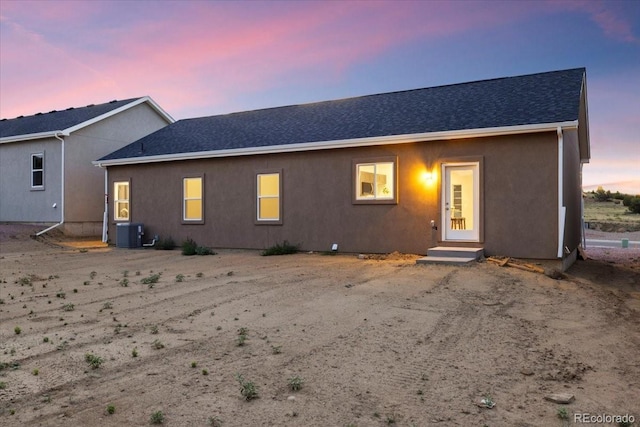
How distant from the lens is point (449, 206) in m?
11.9

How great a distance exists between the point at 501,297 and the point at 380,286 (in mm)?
1958

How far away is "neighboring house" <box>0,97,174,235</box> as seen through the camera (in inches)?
757

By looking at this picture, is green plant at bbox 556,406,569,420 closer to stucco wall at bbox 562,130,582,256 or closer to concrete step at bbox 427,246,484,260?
concrete step at bbox 427,246,484,260

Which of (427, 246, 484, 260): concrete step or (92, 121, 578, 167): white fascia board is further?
(427, 246, 484, 260): concrete step

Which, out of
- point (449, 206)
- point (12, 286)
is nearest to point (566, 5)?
point (449, 206)

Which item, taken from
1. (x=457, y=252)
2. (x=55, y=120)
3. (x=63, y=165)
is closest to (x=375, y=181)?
(x=457, y=252)

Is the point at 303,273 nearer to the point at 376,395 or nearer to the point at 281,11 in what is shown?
the point at 376,395

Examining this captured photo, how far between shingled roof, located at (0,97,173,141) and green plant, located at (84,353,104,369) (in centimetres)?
1650

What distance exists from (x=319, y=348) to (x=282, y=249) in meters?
8.49

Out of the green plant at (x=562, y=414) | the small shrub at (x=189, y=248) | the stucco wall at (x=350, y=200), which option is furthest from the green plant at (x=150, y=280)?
the green plant at (x=562, y=414)

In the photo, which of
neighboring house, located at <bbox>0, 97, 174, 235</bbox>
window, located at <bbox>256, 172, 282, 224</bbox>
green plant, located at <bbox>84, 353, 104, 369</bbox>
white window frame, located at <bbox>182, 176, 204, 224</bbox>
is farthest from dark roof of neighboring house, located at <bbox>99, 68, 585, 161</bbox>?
green plant, located at <bbox>84, 353, 104, 369</bbox>

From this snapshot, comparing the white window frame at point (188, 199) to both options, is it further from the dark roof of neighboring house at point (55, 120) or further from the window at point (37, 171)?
the window at point (37, 171)

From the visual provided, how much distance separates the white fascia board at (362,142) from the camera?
10559 millimetres

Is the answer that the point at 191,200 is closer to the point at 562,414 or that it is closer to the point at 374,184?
the point at 374,184
